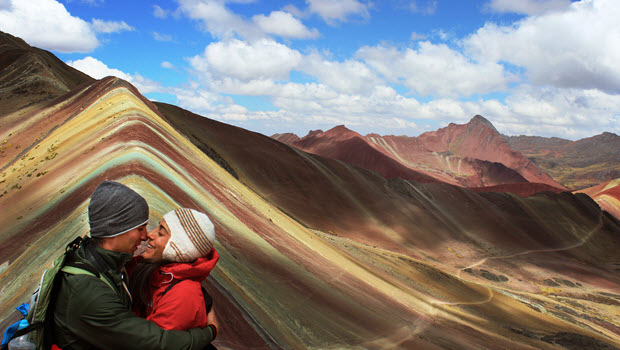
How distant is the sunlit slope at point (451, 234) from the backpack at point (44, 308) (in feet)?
55.1

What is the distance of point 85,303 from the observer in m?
2.13

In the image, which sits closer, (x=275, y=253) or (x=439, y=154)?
(x=275, y=253)

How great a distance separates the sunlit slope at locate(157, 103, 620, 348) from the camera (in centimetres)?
2547

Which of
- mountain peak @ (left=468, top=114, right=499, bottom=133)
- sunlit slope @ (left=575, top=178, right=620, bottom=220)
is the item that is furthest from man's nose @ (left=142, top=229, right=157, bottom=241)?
mountain peak @ (left=468, top=114, right=499, bottom=133)

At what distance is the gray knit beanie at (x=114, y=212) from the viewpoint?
8.13 ft

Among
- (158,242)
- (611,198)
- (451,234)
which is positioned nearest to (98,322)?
(158,242)

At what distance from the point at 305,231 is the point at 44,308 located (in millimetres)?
18792

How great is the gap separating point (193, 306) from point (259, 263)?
6891 mm

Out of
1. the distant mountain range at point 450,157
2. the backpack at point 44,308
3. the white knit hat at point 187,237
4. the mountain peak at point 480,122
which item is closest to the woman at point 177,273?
the white knit hat at point 187,237

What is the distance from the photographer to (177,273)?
243 centimetres

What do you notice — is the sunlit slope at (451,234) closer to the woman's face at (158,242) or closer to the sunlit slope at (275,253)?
the sunlit slope at (275,253)

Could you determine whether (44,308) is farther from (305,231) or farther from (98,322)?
(305,231)

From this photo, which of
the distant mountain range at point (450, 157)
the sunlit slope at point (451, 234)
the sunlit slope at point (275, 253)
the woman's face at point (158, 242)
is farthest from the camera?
the distant mountain range at point (450, 157)

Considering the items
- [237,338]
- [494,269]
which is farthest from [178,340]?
[494,269]
